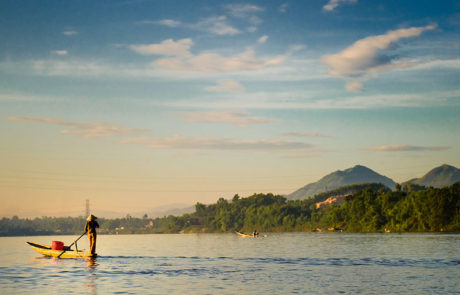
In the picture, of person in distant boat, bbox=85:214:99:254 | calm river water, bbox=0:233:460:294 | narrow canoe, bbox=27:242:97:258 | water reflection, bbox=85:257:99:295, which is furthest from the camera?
person in distant boat, bbox=85:214:99:254

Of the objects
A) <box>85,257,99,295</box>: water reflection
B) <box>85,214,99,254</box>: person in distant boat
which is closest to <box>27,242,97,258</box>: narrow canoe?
<box>85,257,99,295</box>: water reflection

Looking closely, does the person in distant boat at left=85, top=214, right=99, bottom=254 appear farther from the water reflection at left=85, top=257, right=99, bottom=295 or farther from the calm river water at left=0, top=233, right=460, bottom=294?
the calm river water at left=0, top=233, right=460, bottom=294

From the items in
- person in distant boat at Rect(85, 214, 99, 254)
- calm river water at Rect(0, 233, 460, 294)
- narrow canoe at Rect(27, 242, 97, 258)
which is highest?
person in distant boat at Rect(85, 214, 99, 254)

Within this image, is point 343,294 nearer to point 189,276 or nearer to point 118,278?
point 189,276

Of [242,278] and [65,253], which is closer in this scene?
[242,278]

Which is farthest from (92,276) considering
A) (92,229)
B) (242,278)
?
(92,229)

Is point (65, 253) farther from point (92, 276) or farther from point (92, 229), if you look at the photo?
point (92, 276)

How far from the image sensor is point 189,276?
42.5m

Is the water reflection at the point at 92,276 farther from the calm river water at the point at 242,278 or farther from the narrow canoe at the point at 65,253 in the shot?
the narrow canoe at the point at 65,253

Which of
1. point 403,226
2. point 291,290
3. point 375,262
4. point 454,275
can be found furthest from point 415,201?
point 291,290

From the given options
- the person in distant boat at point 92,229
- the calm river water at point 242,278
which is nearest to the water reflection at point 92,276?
the calm river water at point 242,278

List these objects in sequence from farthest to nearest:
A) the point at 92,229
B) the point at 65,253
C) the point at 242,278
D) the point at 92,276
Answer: the point at 65,253, the point at 92,229, the point at 92,276, the point at 242,278

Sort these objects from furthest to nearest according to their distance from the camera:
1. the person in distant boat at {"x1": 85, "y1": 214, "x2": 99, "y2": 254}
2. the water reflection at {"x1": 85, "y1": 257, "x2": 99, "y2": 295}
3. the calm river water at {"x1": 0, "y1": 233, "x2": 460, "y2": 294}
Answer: the person in distant boat at {"x1": 85, "y1": 214, "x2": 99, "y2": 254} → the water reflection at {"x1": 85, "y1": 257, "x2": 99, "y2": 295} → the calm river water at {"x1": 0, "y1": 233, "x2": 460, "y2": 294}

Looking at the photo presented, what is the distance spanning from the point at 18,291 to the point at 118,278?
8247 millimetres
